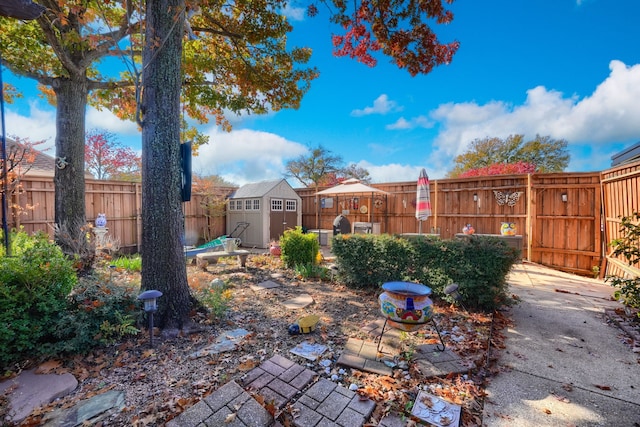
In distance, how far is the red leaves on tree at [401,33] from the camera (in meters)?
3.90

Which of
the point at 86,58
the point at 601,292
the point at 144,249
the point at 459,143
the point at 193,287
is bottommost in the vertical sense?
the point at 601,292

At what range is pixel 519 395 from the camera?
2.07 m

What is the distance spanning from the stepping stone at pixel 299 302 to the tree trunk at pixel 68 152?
4.39m

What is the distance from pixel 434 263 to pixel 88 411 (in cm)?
399

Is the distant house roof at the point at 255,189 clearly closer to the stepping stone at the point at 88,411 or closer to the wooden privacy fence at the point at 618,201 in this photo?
the stepping stone at the point at 88,411

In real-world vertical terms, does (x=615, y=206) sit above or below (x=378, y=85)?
below

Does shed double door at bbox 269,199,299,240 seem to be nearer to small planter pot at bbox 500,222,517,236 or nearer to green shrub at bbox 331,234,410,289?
green shrub at bbox 331,234,410,289

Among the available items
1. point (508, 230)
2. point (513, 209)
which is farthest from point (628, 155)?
point (508, 230)

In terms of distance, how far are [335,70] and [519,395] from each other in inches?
288

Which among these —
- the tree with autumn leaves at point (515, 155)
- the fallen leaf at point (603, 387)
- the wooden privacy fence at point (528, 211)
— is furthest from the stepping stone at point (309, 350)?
the tree with autumn leaves at point (515, 155)

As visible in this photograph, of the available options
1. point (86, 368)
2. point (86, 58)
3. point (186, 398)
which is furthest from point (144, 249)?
point (86, 58)

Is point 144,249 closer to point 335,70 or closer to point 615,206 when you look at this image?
point 335,70

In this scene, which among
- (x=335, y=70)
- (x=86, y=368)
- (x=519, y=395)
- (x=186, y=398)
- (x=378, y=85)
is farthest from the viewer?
(x=378, y=85)

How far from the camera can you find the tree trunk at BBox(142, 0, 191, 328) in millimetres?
2953
